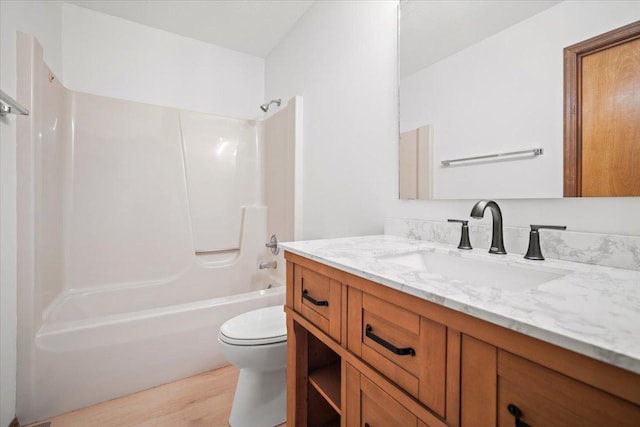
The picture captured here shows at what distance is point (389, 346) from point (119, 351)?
62.1 inches

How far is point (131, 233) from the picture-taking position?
2131 millimetres

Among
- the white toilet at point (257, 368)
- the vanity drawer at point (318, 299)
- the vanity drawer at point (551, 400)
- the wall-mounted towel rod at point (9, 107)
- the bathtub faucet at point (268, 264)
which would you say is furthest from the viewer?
the bathtub faucet at point (268, 264)

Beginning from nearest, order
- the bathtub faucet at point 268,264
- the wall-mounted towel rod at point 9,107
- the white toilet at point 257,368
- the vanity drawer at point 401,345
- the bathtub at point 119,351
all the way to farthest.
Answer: the vanity drawer at point 401,345
the wall-mounted towel rod at point 9,107
the white toilet at point 257,368
the bathtub at point 119,351
the bathtub faucet at point 268,264

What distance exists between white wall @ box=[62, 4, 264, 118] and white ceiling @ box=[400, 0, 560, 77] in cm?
181

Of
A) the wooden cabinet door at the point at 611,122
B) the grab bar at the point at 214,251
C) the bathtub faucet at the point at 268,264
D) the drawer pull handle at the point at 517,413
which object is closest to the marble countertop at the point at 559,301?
the drawer pull handle at the point at 517,413

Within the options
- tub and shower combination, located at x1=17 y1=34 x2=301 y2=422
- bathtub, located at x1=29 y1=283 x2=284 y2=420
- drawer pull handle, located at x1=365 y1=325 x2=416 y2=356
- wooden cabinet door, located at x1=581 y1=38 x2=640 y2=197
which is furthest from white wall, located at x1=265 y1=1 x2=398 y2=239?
bathtub, located at x1=29 y1=283 x2=284 y2=420

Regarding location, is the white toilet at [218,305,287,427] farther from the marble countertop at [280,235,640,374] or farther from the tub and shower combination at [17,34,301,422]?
the marble countertop at [280,235,640,374]

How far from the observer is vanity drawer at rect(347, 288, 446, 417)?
535 millimetres

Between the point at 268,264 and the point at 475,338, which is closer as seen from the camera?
the point at 475,338

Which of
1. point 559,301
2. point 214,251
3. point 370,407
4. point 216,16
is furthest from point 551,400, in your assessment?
point 216,16

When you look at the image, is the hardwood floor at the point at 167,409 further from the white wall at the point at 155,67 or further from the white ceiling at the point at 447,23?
the white wall at the point at 155,67

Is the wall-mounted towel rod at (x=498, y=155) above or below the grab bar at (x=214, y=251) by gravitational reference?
above

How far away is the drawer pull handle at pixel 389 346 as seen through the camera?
1.96 ft

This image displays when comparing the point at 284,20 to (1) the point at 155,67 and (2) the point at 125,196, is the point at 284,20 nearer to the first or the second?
(1) the point at 155,67
